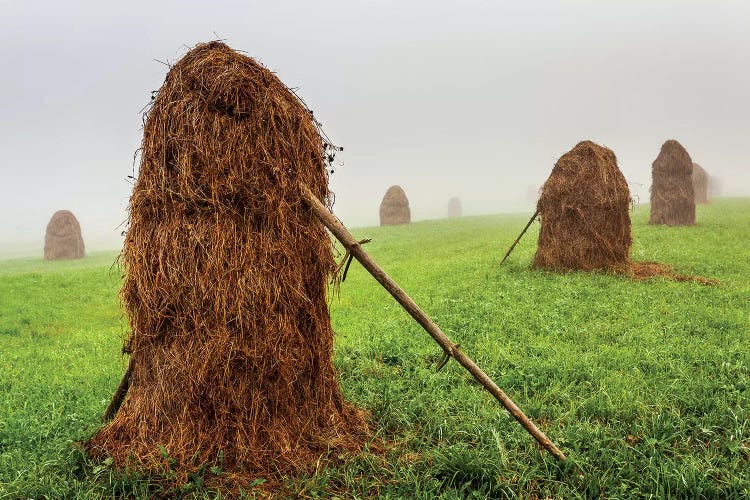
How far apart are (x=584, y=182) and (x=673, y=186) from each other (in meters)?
14.0

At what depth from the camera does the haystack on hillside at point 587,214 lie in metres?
13.4

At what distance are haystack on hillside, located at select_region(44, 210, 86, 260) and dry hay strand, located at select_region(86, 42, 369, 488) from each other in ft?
105

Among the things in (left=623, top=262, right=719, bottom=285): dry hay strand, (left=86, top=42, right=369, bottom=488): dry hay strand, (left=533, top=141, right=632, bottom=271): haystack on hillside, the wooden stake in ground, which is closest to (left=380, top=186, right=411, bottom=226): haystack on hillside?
(left=533, top=141, right=632, bottom=271): haystack on hillside

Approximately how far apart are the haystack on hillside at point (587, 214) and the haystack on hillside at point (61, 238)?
30.6 metres

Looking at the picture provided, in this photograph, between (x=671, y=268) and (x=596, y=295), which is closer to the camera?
(x=596, y=295)

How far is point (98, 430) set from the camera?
4.64 meters

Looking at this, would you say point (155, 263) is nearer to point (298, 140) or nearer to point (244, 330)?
point (244, 330)

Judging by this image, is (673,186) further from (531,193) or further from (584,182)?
(531,193)

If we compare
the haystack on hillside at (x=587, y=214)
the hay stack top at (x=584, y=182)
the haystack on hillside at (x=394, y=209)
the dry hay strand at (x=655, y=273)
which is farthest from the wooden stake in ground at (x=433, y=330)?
the haystack on hillside at (x=394, y=209)

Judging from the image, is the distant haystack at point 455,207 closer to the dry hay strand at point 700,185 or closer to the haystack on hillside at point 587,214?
the dry hay strand at point 700,185

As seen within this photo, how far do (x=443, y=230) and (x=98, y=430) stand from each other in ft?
95.8

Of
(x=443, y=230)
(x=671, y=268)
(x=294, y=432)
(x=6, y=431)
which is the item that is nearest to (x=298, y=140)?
(x=294, y=432)

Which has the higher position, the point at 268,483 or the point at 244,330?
the point at 244,330

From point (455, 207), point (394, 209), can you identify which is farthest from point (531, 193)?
point (394, 209)
